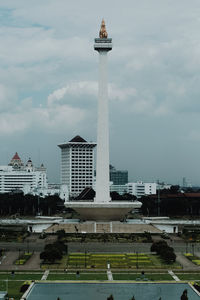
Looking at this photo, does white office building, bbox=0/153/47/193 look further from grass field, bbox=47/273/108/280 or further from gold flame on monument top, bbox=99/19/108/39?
grass field, bbox=47/273/108/280

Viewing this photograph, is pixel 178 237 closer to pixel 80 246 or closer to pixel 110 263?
pixel 80 246

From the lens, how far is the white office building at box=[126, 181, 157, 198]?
106 m

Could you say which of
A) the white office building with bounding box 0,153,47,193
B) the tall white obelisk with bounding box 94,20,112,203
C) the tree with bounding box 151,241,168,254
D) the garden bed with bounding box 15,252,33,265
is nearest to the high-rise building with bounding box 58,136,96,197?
the white office building with bounding box 0,153,47,193

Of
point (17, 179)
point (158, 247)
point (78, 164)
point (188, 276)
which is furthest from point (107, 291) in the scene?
point (78, 164)

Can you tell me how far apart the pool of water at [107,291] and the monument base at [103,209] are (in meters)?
23.3

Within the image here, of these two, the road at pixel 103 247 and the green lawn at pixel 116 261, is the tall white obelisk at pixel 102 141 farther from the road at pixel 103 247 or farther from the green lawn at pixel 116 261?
the green lawn at pixel 116 261

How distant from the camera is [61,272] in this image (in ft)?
86.1

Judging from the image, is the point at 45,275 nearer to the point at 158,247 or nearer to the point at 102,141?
the point at 158,247

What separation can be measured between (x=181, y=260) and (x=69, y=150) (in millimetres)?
80312

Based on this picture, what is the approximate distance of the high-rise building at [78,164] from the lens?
108812 millimetres

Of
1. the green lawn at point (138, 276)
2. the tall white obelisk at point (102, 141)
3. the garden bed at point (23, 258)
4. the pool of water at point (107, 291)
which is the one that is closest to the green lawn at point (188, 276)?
the green lawn at point (138, 276)

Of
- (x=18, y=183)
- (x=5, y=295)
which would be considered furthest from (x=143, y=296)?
(x=18, y=183)

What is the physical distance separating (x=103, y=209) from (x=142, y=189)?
203ft

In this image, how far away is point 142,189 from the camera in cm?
10844
